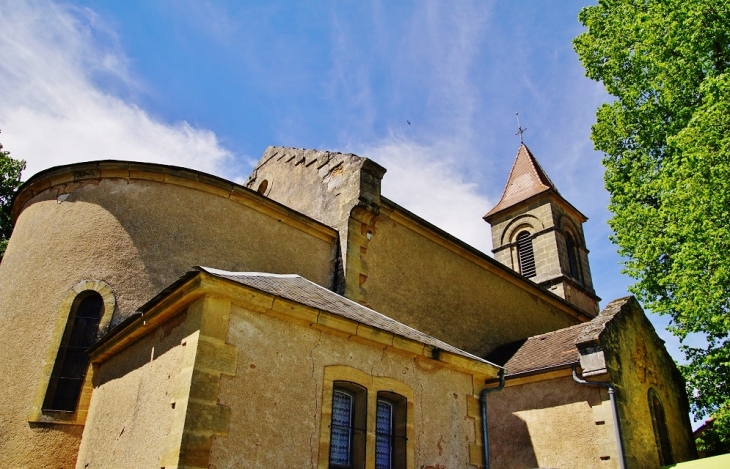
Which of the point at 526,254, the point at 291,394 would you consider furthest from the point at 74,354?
the point at 526,254

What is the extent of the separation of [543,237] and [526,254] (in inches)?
45.6

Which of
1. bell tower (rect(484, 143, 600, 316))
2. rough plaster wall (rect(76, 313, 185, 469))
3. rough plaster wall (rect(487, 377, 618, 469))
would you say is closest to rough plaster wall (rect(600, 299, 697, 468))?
rough plaster wall (rect(487, 377, 618, 469))

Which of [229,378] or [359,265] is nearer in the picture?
[229,378]

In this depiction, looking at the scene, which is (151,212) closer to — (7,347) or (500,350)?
(7,347)

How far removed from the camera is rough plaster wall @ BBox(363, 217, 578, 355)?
12102mm

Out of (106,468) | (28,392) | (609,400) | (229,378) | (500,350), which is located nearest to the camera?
(229,378)

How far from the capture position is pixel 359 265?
11555 mm

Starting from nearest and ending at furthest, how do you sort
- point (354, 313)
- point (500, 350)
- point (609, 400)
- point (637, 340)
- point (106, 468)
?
point (106, 468)
point (354, 313)
point (609, 400)
point (637, 340)
point (500, 350)

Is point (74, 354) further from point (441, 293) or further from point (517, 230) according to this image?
point (517, 230)

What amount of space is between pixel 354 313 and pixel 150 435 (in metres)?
2.86

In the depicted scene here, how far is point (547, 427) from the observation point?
10.4m

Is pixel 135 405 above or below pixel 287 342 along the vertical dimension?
below

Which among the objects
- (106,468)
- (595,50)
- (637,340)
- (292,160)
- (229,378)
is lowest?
(106,468)

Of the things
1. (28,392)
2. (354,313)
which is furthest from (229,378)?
(28,392)
